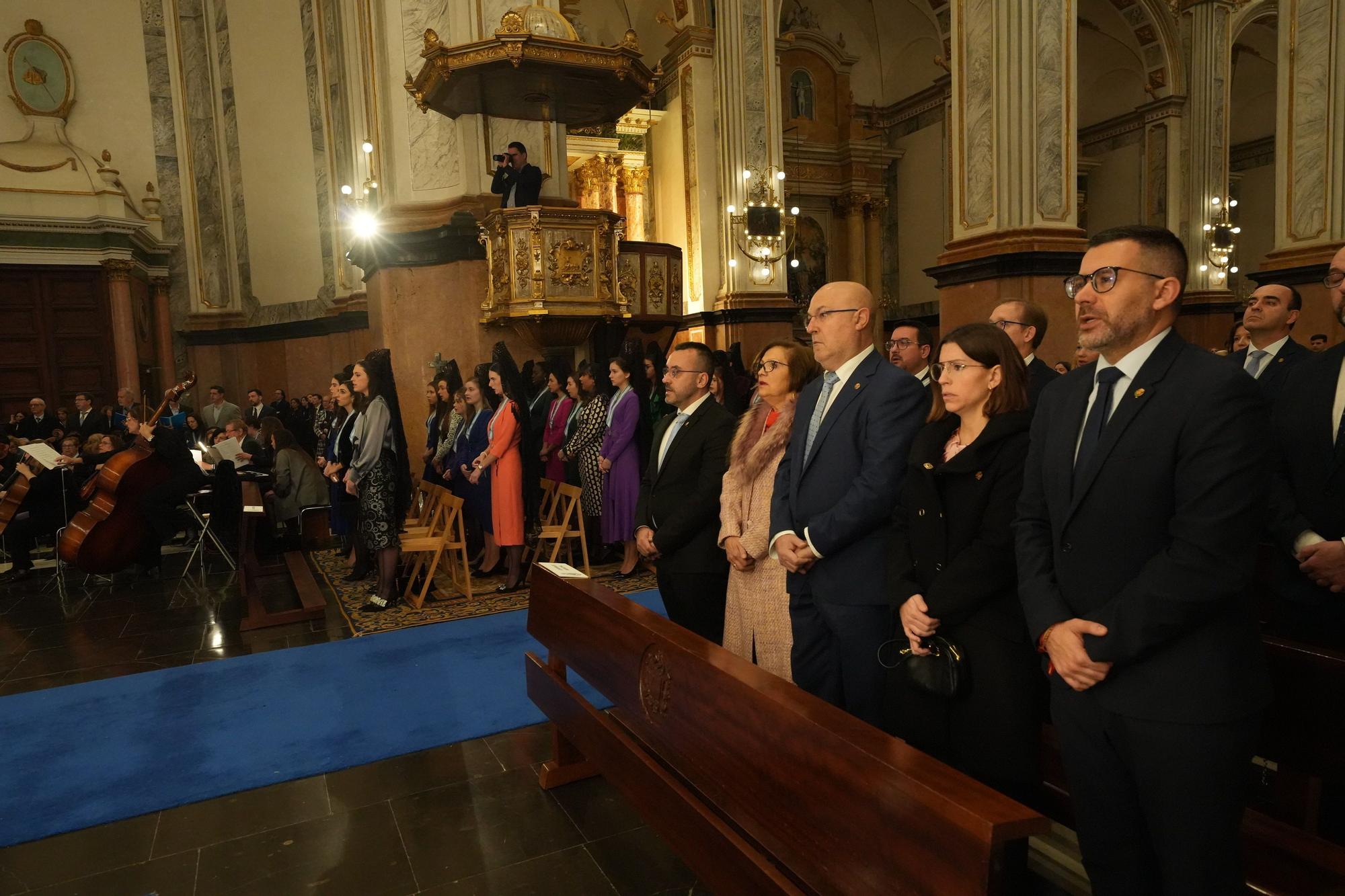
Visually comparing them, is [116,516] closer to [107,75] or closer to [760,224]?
[760,224]

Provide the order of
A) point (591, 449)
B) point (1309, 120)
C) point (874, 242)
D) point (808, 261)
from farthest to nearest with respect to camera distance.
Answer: point (874, 242) → point (808, 261) → point (1309, 120) → point (591, 449)

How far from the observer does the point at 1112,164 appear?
1741cm

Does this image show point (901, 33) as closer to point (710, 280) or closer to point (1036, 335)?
point (710, 280)

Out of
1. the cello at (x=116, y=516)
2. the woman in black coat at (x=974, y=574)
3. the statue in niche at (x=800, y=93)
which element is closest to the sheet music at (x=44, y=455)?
the cello at (x=116, y=516)

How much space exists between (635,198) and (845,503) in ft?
46.8

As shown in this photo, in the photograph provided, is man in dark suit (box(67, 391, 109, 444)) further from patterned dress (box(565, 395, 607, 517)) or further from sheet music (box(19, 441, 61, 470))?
patterned dress (box(565, 395, 607, 517))

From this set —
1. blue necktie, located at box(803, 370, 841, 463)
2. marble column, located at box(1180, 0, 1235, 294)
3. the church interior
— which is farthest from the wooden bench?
marble column, located at box(1180, 0, 1235, 294)

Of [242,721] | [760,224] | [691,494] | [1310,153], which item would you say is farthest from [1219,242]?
[242,721]

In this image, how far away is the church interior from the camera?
234 cm

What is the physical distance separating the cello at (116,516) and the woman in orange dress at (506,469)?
274 centimetres

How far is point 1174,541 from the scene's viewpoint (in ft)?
5.47

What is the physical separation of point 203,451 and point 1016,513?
8.43 metres

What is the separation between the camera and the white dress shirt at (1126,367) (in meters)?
1.79

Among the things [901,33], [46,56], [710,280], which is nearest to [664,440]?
[710,280]
